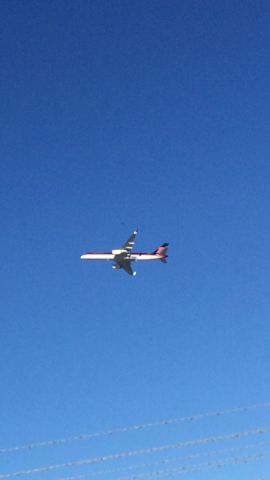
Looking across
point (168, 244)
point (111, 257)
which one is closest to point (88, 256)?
point (111, 257)

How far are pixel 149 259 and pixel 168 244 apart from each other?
918 centimetres

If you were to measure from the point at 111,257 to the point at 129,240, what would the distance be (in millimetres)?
9402

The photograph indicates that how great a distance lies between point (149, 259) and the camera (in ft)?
521

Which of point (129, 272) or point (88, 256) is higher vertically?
point (88, 256)

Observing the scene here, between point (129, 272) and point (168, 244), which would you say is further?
point (168, 244)

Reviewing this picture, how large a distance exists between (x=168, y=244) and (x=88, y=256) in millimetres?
23176

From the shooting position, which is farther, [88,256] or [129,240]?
[88,256]

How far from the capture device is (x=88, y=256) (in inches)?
6373

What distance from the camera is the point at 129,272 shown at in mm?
152250

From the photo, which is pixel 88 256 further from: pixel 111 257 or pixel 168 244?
pixel 168 244

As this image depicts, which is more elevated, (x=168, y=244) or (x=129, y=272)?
(x=168, y=244)

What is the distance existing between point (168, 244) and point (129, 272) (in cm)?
1833

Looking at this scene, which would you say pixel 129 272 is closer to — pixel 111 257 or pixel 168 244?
pixel 111 257

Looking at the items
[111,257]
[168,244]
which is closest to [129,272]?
[111,257]
